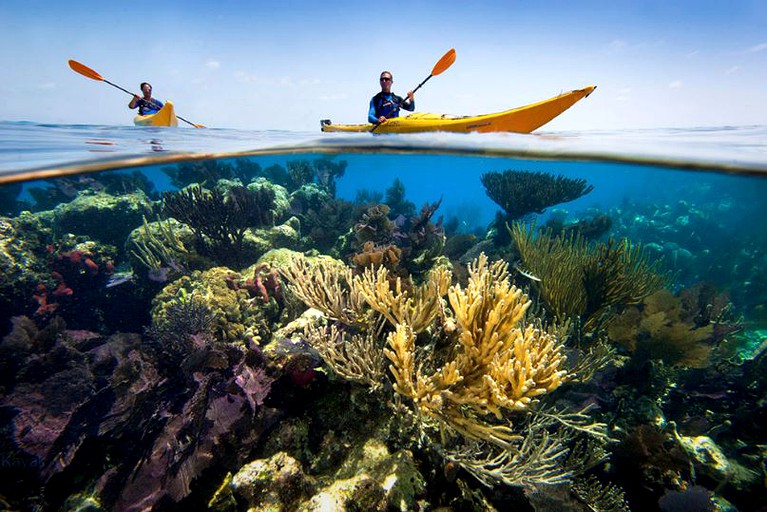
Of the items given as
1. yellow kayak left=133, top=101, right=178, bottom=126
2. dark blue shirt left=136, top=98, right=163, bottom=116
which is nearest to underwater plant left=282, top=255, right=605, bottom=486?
yellow kayak left=133, top=101, right=178, bottom=126

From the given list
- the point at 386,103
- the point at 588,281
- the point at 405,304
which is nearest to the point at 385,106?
the point at 386,103

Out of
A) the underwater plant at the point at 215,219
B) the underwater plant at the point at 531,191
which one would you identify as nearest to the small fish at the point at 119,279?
the underwater plant at the point at 215,219

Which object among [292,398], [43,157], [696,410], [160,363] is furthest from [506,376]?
[43,157]

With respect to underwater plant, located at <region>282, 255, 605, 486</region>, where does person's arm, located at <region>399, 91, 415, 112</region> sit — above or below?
above

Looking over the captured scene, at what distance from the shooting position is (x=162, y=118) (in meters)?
8.95

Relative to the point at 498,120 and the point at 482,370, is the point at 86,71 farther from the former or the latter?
the point at 482,370

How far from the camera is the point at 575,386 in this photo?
4.69m

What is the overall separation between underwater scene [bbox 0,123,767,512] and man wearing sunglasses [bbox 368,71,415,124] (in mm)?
992

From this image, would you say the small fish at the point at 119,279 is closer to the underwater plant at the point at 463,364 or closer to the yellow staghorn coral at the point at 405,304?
the underwater plant at the point at 463,364

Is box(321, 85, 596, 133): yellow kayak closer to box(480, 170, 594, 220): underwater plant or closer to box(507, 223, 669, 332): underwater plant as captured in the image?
box(480, 170, 594, 220): underwater plant

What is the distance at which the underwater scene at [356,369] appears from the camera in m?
2.76

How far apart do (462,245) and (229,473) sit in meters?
7.37

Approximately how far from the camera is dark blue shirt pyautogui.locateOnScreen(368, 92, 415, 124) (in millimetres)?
8977

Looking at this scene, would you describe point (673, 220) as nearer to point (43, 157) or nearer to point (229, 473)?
point (229, 473)
